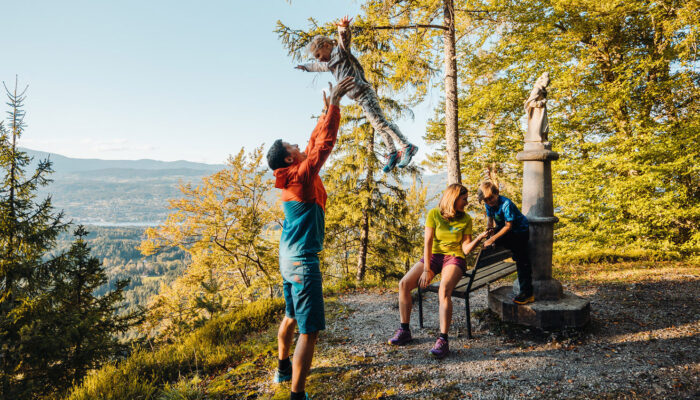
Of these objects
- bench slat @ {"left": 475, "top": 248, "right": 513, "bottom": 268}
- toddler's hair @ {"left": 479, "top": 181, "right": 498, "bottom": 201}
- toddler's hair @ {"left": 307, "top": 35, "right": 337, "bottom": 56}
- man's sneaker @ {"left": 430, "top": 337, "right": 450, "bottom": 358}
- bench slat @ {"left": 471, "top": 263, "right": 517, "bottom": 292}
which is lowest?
man's sneaker @ {"left": 430, "top": 337, "right": 450, "bottom": 358}

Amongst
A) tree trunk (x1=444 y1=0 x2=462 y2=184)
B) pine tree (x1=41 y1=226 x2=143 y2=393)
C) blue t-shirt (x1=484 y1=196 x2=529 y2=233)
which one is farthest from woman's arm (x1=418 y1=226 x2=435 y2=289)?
pine tree (x1=41 y1=226 x2=143 y2=393)

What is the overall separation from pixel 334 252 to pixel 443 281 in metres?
8.16

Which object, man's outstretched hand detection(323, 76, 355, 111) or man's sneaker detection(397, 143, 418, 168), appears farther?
man's sneaker detection(397, 143, 418, 168)

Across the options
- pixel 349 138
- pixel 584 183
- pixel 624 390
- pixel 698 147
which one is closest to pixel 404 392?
pixel 624 390

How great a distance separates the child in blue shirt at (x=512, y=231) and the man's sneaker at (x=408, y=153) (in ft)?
3.02

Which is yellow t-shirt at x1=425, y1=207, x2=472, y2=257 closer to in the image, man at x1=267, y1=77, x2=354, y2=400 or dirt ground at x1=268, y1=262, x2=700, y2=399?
dirt ground at x1=268, y1=262, x2=700, y2=399

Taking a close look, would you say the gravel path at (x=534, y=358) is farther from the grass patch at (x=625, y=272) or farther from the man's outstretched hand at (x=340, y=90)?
the man's outstretched hand at (x=340, y=90)

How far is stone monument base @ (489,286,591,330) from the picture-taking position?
12.0 ft

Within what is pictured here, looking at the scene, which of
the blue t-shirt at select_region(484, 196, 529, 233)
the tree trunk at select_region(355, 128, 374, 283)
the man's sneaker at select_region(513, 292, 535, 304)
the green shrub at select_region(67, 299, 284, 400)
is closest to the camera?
the green shrub at select_region(67, 299, 284, 400)

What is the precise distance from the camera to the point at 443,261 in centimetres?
356

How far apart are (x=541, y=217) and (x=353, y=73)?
114 inches

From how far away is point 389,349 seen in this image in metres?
3.61

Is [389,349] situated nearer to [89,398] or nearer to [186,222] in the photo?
[89,398]

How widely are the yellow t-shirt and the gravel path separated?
1.11m
